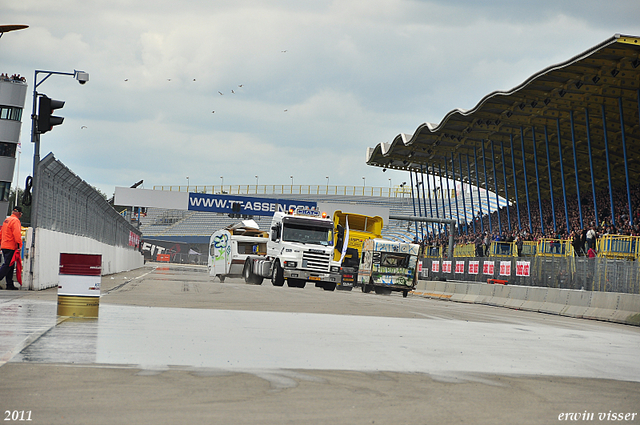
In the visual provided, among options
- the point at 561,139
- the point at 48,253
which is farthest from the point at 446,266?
the point at 48,253

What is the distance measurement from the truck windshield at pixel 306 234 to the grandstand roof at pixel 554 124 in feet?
45.2

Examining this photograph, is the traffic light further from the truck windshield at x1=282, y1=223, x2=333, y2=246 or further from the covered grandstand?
the covered grandstand

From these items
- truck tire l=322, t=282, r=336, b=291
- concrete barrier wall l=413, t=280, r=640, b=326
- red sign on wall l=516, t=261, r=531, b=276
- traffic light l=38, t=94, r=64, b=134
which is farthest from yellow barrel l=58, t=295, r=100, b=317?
truck tire l=322, t=282, r=336, b=291

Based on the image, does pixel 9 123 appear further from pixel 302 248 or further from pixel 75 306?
pixel 75 306

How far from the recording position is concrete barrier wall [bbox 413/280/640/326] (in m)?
20.5

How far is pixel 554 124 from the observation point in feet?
155

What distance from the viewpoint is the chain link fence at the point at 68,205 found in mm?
20484

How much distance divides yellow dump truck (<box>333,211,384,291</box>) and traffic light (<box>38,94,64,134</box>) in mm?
18546

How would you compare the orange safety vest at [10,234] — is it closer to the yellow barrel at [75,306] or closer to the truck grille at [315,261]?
the yellow barrel at [75,306]

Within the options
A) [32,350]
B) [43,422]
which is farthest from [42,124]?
→ [43,422]

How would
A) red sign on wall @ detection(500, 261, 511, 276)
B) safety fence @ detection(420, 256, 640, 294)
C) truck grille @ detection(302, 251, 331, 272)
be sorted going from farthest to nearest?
truck grille @ detection(302, 251, 331, 272) < red sign on wall @ detection(500, 261, 511, 276) < safety fence @ detection(420, 256, 640, 294)

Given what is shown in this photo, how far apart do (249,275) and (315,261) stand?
20.8 ft

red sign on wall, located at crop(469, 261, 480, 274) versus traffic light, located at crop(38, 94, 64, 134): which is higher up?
traffic light, located at crop(38, 94, 64, 134)

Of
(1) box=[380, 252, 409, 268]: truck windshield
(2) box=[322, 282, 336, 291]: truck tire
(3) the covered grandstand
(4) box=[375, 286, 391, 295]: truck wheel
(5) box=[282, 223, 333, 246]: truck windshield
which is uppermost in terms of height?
(3) the covered grandstand
